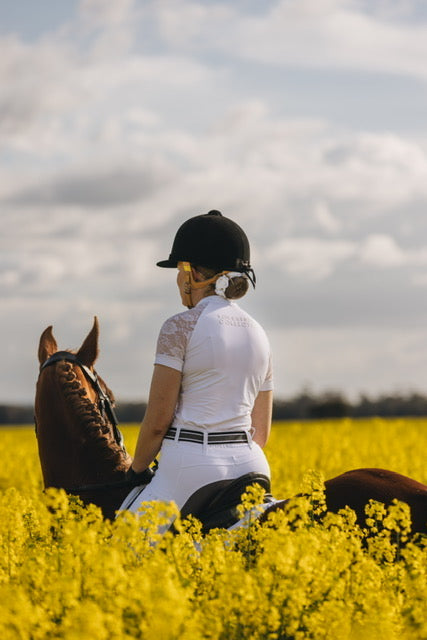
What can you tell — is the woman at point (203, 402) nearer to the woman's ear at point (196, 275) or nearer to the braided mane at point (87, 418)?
the woman's ear at point (196, 275)

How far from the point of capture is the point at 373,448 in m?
A: 18.6

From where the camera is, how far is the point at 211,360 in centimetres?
451

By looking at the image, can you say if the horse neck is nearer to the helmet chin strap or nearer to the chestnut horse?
the chestnut horse

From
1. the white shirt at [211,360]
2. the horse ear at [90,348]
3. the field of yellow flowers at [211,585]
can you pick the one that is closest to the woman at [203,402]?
the white shirt at [211,360]

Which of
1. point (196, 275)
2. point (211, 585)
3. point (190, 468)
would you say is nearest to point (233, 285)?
point (196, 275)

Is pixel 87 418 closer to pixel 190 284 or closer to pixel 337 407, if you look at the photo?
pixel 190 284

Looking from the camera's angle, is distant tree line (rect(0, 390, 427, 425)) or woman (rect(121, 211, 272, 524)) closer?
woman (rect(121, 211, 272, 524))

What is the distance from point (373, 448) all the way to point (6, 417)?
3936cm

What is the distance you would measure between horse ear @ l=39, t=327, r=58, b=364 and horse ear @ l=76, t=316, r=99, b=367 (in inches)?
8.0

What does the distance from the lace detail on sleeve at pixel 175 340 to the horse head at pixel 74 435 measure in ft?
2.35

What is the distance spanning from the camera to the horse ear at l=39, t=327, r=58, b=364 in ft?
17.4

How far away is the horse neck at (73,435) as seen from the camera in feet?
16.4

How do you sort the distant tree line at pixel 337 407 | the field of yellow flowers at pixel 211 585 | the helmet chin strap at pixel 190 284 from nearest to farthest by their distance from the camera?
1. the field of yellow flowers at pixel 211 585
2. the helmet chin strap at pixel 190 284
3. the distant tree line at pixel 337 407

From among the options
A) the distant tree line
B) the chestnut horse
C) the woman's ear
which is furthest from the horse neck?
the distant tree line
